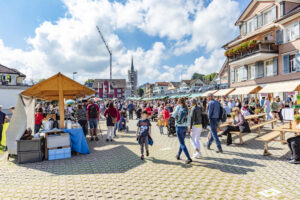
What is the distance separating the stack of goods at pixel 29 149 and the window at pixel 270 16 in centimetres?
2270

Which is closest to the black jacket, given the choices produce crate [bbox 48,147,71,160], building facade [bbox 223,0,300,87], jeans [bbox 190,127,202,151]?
jeans [bbox 190,127,202,151]

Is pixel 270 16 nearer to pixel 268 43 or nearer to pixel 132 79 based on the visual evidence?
pixel 268 43

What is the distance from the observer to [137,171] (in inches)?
208

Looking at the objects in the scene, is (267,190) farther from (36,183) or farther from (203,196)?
(36,183)

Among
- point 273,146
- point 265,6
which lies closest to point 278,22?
point 265,6

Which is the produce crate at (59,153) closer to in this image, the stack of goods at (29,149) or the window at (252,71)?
the stack of goods at (29,149)

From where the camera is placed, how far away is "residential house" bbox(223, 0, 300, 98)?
698 inches

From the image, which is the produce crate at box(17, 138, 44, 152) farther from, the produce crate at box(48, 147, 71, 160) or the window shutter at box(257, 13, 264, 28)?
the window shutter at box(257, 13, 264, 28)

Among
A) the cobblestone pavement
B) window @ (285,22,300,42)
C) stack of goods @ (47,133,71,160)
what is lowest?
the cobblestone pavement

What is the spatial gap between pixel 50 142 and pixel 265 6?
23.5m

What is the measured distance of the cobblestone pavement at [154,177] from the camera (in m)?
3.99

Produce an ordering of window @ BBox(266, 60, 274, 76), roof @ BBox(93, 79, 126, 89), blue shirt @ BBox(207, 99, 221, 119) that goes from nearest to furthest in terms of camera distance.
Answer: blue shirt @ BBox(207, 99, 221, 119)
window @ BBox(266, 60, 274, 76)
roof @ BBox(93, 79, 126, 89)

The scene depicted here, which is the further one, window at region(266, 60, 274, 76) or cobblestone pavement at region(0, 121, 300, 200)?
window at region(266, 60, 274, 76)

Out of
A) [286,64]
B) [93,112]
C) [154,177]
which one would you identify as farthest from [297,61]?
[154,177]
